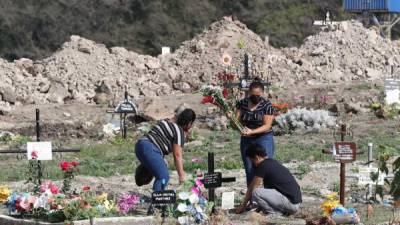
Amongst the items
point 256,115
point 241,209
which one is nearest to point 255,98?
point 256,115

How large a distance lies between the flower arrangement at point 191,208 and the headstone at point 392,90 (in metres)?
15.2

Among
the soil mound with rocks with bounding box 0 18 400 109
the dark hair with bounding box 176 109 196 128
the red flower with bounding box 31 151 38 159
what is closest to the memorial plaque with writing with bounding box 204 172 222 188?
the dark hair with bounding box 176 109 196 128

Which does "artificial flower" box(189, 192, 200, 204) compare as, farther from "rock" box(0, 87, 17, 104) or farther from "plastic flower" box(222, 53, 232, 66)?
"plastic flower" box(222, 53, 232, 66)

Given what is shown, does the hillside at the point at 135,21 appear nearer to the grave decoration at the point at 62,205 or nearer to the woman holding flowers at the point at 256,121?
the woman holding flowers at the point at 256,121

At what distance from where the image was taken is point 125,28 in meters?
64.6

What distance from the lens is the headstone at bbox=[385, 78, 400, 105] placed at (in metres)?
24.3

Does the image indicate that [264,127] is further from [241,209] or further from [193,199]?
[193,199]

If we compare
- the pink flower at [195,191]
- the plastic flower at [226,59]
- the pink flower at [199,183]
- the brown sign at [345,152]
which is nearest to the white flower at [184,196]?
the pink flower at [195,191]

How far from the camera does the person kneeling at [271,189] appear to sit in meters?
10.7

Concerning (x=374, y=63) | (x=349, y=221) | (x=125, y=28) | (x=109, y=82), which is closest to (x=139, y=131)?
(x=109, y=82)

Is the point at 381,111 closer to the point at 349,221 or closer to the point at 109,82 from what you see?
the point at 109,82

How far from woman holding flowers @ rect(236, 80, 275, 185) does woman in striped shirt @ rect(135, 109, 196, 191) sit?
97 centimetres

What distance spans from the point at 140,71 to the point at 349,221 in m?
26.7

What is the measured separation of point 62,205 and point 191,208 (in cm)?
167
